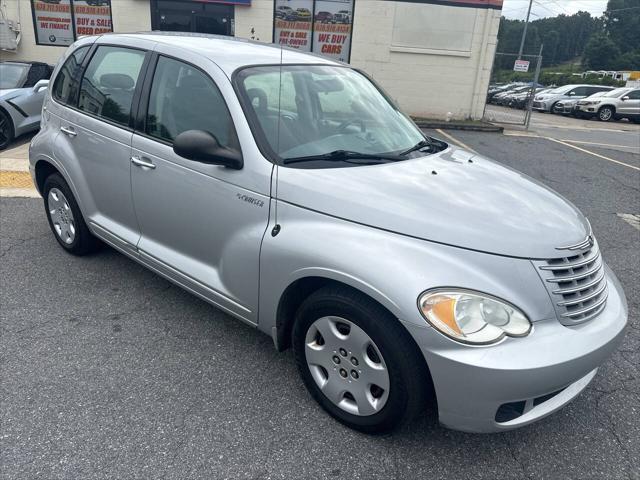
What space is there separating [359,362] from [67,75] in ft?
11.0

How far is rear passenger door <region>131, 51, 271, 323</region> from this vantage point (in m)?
2.66

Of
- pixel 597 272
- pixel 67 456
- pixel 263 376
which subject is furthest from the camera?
pixel 263 376

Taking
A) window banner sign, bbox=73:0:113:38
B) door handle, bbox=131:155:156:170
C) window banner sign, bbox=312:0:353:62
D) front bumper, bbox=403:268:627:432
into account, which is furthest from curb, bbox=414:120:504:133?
front bumper, bbox=403:268:627:432

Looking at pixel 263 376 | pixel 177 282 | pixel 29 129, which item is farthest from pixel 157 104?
pixel 29 129

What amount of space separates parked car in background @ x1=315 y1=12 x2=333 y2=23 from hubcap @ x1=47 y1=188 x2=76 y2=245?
1189 centimetres

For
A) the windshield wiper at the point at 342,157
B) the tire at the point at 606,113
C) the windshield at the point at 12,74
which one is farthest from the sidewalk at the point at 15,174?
the tire at the point at 606,113

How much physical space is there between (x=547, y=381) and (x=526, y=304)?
32cm

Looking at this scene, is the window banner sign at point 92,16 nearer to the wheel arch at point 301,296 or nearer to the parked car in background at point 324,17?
the parked car in background at point 324,17

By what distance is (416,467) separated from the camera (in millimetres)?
2289

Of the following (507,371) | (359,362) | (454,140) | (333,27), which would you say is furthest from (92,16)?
(507,371)

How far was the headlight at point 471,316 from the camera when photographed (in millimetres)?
2004

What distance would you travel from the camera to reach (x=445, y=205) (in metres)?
2.34

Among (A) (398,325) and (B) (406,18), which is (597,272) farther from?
(B) (406,18)

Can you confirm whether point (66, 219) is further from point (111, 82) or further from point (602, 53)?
point (602, 53)
